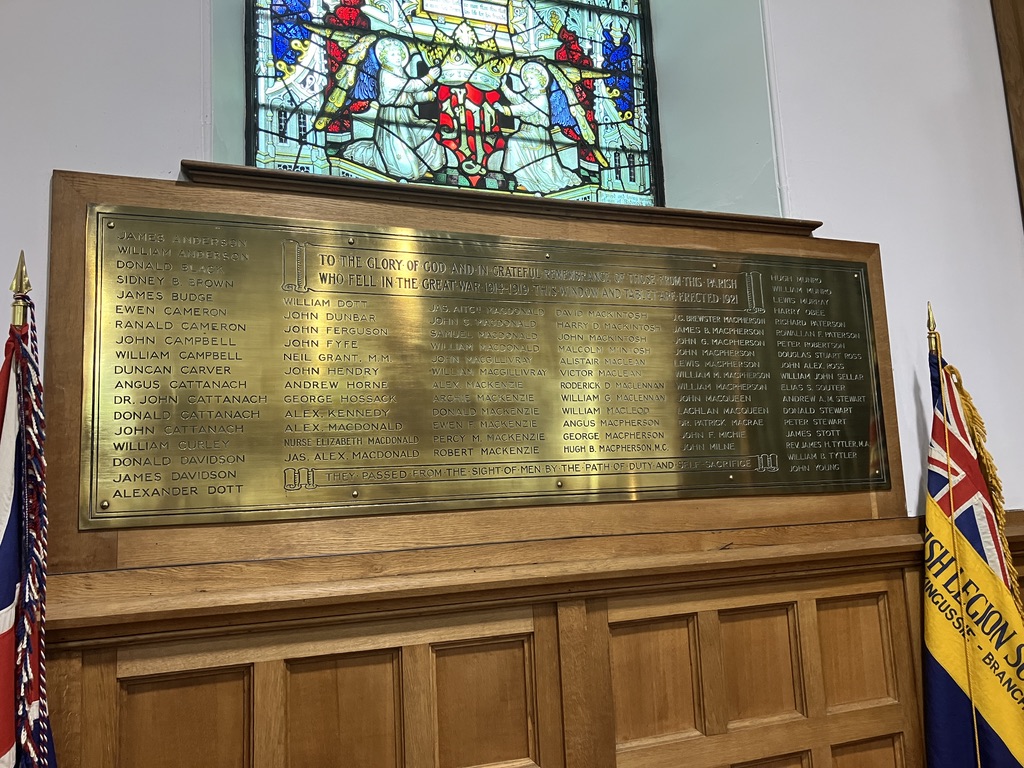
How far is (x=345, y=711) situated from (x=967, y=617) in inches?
65.0

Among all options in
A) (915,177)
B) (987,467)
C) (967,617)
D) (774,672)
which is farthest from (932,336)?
(774,672)

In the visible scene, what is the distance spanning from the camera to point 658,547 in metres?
2.03

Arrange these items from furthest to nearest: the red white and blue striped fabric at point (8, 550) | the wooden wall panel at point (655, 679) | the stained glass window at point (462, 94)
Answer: the stained glass window at point (462, 94)
the wooden wall panel at point (655, 679)
the red white and blue striped fabric at point (8, 550)

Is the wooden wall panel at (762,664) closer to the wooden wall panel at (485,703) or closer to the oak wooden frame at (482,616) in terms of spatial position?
the oak wooden frame at (482,616)

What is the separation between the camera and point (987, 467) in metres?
2.31

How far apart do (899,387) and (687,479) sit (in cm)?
84

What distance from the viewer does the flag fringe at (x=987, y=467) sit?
2.23 metres

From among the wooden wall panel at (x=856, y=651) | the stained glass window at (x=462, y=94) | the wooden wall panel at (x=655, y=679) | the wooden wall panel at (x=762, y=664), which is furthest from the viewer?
the stained glass window at (x=462, y=94)

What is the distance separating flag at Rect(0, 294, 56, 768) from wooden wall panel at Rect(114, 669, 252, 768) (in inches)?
7.1

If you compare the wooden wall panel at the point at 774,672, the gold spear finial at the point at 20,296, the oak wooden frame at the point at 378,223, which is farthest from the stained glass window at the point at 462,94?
the wooden wall panel at the point at 774,672

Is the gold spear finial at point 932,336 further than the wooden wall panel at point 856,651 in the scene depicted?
Yes

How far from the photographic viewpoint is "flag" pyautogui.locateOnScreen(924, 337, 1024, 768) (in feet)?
6.98

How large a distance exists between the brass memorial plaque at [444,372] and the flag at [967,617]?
0.18m

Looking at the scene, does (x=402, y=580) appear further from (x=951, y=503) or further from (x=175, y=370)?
(x=951, y=503)
